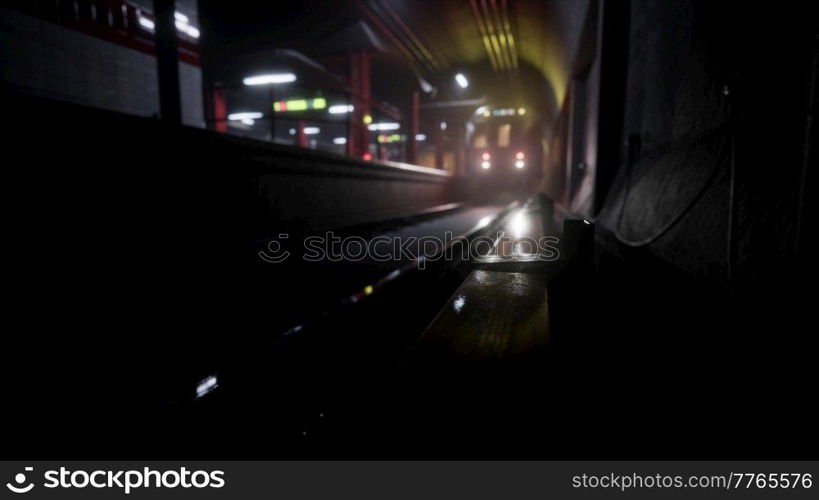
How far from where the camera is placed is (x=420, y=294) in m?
2.61

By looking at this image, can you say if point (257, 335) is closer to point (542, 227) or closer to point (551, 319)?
point (551, 319)

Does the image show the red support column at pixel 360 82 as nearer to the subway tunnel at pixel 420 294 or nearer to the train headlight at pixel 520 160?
the subway tunnel at pixel 420 294

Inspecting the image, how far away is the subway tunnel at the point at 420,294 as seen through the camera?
95 cm

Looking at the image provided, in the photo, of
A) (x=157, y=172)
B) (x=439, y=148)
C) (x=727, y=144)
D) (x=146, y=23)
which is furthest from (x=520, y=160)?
(x=157, y=172)

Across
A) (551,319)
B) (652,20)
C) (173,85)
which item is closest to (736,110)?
(551,319)

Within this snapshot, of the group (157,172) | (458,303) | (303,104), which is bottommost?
(458,303)

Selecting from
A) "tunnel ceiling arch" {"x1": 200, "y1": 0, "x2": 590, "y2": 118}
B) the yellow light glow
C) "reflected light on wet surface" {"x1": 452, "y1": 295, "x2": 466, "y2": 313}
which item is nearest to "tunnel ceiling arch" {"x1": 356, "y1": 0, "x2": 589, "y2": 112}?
"tunnel ceiling arch" {"x1": 200, "y1": 0, "x2": 590, "y2": 118}

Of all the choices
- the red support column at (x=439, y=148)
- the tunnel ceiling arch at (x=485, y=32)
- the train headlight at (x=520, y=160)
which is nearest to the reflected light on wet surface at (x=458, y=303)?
the tunnel ceiling arch at (x=485, y=32)

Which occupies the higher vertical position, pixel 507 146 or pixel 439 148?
pixel 507 146

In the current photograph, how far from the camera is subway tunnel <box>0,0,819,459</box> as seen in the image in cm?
95

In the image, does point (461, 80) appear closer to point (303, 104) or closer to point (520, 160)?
point (520, 160)

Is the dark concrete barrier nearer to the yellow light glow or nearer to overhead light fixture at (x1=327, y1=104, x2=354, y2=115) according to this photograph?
the yellow light glow

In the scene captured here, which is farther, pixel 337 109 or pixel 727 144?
pixel 337 109

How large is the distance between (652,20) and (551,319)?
11.5ft
